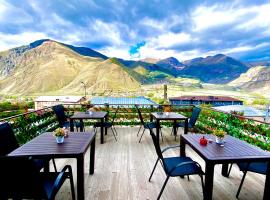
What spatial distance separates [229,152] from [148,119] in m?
4.83

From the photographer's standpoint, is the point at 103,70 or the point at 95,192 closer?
the point at 95,192

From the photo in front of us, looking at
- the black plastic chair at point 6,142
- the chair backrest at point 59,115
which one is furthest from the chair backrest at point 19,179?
the chair backrest at point 59,115

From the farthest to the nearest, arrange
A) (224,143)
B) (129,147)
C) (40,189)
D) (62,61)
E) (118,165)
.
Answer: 1. (62,61)
2. (129,147)
3. (118,165)
4. (224,143)
5. (40,189)

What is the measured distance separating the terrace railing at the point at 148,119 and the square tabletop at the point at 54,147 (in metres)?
1.39

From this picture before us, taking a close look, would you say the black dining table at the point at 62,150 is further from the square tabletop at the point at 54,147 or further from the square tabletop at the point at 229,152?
the square tabletop at the point at 229,152

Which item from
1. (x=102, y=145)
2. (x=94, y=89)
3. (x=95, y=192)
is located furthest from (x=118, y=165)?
(x=94, y=89)

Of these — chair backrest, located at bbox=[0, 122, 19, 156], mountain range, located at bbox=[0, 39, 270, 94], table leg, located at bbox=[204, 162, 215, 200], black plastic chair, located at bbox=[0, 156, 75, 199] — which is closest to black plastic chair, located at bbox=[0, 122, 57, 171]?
chair backrest, located at bbox=[0, 122, 19, 156]

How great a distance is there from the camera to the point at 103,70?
321 feet

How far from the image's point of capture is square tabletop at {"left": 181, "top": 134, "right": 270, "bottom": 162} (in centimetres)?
198

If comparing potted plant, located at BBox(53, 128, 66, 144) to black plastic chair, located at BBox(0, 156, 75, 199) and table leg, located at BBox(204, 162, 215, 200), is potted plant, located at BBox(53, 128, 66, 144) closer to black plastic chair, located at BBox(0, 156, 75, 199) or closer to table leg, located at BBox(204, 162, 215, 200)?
black plastic chair, located at BBox(0, 156, 75, 199)

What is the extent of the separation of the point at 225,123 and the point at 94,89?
81.2 m

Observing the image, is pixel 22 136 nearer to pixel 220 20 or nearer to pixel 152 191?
pixel 152 191

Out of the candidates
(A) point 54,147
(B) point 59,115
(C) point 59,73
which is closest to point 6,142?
(A) point 54,147

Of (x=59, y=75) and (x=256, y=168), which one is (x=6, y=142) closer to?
(x=256, y=168)
